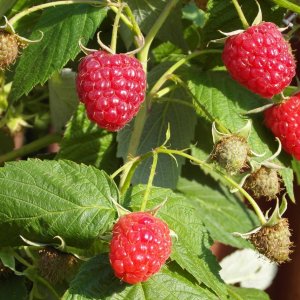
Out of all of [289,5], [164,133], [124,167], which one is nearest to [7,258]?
[124,167]

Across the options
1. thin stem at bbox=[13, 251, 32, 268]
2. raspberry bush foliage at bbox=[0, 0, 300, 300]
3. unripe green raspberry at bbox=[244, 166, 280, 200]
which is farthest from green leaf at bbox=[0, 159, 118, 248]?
unripe green raspberry at bbox=[244, 166, 280, 200]

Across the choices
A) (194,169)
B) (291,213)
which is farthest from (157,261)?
(291,213)

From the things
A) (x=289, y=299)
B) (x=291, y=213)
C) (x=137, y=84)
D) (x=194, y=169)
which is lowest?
(x=289, y=299)

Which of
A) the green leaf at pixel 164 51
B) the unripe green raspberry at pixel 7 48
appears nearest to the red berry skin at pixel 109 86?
the unripe green raspberry at pixel 7 48

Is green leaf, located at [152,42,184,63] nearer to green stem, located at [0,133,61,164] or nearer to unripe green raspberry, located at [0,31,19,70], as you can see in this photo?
green stem, located at [0,133,61,164]

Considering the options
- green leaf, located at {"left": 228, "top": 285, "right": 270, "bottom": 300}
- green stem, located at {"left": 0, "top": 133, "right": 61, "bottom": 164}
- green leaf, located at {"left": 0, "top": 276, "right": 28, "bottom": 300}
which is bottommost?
green leaf, located at {"left": 228, "top": 285, "right": 270, "bottom": 300}

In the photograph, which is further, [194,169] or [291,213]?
[291,213]

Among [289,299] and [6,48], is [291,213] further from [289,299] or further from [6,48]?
[6,48]
